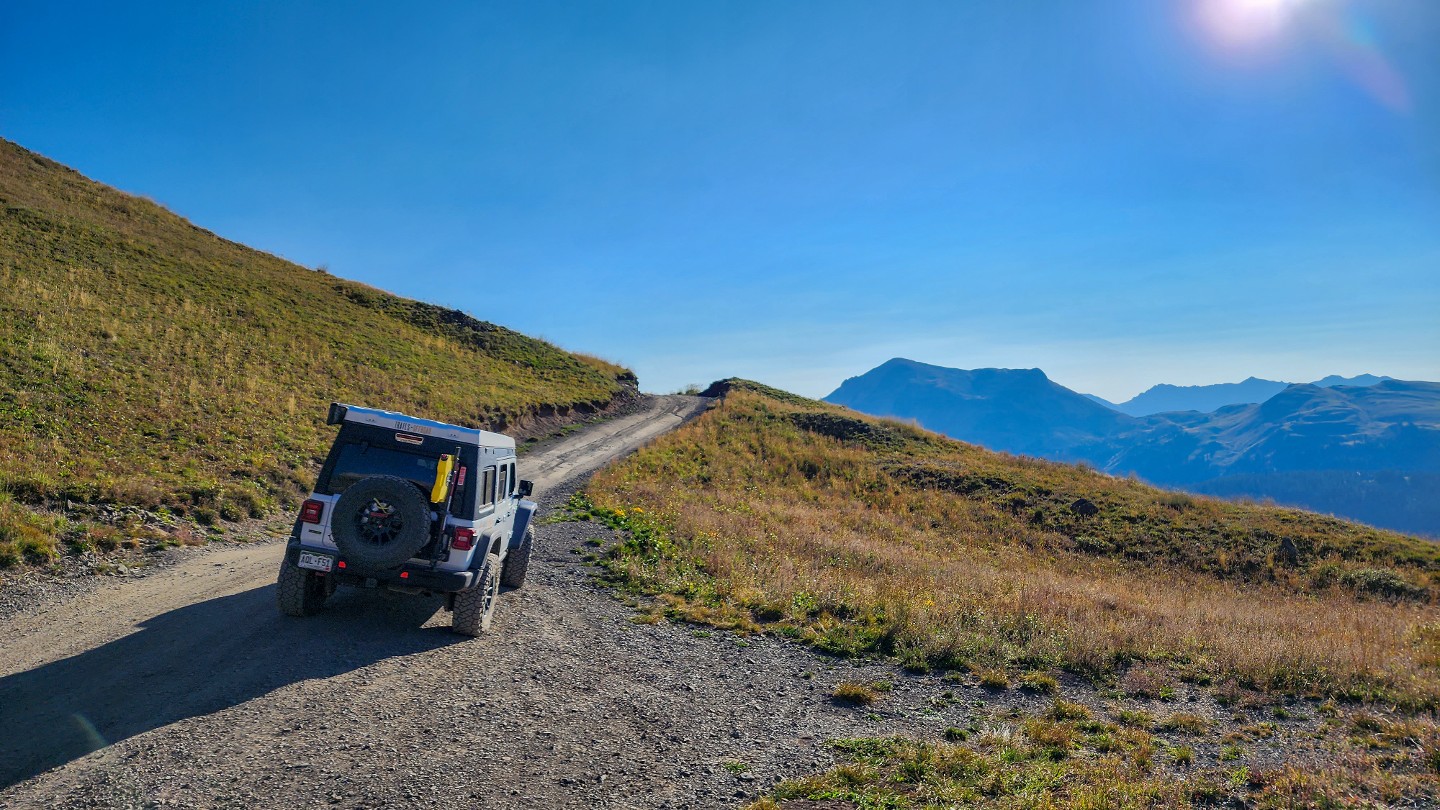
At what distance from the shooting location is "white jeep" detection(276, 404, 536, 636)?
7.66 metres

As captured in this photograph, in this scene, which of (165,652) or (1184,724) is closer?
(165,652)

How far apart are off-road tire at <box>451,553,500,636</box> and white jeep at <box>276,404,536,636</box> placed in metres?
0.01

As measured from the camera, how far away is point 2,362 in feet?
58.3

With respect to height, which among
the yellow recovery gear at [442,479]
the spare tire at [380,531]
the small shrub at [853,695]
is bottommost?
the small shrub at [853,695]

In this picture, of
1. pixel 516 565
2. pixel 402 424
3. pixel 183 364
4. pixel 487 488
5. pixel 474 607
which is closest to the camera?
pixel 402 424

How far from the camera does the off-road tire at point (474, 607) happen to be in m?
8.55

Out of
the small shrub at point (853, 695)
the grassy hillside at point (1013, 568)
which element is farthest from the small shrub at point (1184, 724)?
the small shrub at point (853, 695)

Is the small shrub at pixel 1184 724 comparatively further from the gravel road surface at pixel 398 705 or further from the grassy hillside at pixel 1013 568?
the grassy hillside at pixel 1013 568

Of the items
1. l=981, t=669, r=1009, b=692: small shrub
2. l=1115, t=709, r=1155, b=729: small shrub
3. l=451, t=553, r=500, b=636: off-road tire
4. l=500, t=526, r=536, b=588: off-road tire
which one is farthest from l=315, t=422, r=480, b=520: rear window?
l=1115, t=709, r=1155, b=729: small shrub

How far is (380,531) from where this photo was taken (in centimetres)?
773

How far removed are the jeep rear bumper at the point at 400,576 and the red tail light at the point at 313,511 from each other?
1.11 ft

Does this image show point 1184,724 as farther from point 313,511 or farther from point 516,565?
point 313,511

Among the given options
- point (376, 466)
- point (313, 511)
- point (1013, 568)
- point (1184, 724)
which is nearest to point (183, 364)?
point (313, 511)

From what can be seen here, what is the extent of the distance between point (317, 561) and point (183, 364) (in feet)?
68.2
